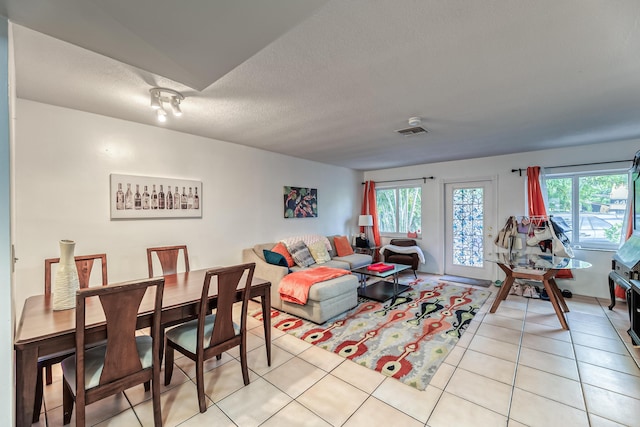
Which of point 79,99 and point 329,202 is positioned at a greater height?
point 79,99

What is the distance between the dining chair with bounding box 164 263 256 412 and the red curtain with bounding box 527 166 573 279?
4563 millimetres

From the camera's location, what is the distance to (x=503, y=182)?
4785 millimetres

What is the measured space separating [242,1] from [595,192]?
5.33 meters

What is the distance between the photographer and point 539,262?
330 cm

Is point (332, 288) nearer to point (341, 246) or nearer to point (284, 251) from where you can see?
point (284, 251)

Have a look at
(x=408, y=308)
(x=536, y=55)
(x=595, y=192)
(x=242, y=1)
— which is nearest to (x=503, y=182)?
(x=595, y=192)

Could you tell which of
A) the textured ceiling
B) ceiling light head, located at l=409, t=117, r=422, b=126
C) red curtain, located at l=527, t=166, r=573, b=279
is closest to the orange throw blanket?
the textured ceiling

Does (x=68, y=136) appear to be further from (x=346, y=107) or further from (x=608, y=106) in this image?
(x=608, y=106)

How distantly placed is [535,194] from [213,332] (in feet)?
16.2

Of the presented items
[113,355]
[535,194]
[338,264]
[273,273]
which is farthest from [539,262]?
[113,355]

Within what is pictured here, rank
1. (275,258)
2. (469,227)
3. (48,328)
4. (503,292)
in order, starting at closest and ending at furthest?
(48,328) < (503,292) < (275,258) < (469,227)

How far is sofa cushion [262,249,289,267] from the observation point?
387 cm

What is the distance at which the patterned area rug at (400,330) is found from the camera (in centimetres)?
237

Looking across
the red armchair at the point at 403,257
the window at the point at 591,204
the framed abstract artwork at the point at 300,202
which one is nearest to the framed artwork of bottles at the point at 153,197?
the framed abstract artwork at the point at 300,202
